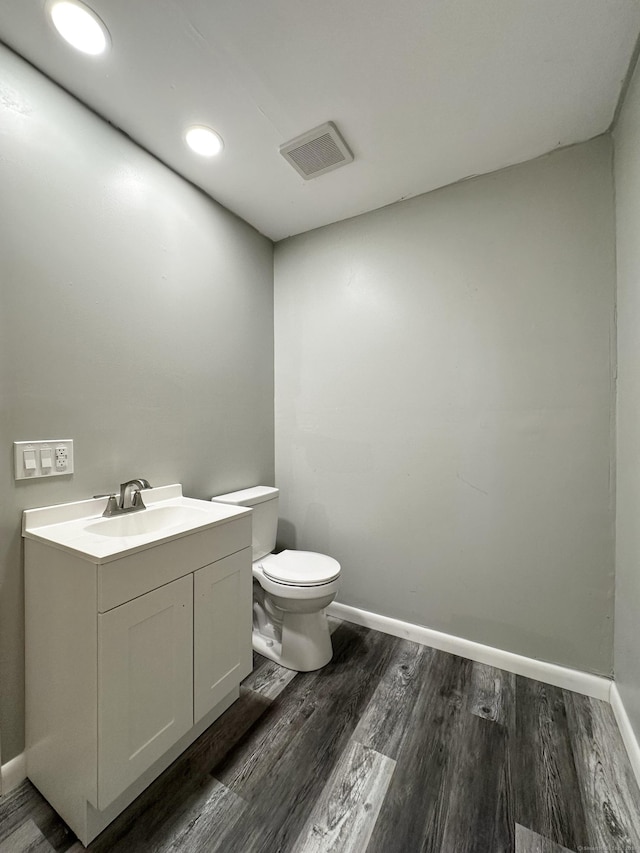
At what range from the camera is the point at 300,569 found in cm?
173

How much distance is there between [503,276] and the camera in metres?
1.69

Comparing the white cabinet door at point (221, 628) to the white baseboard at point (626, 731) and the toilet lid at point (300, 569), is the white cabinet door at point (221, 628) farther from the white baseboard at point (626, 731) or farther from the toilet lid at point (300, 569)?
the white baseboard at point (626, 731)

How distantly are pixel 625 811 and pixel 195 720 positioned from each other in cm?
138

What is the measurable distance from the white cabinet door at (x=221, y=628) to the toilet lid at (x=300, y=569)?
0.75 ft

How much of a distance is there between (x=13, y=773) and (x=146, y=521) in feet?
2.80

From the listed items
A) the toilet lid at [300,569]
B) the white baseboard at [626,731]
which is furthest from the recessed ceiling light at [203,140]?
the white baseboard at [626,731]

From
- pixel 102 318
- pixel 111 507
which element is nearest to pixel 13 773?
pixel 111 507

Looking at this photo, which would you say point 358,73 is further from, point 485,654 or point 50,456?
point 485,654

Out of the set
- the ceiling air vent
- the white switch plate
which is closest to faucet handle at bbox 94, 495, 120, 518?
the white switch plate

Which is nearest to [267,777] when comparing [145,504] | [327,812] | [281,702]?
[327,812]

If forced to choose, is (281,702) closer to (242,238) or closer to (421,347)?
(421,347)

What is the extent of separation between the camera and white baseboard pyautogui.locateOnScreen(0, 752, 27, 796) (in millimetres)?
1132

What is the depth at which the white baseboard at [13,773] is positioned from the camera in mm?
1132

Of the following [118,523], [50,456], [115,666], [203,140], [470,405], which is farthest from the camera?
[470,405]
